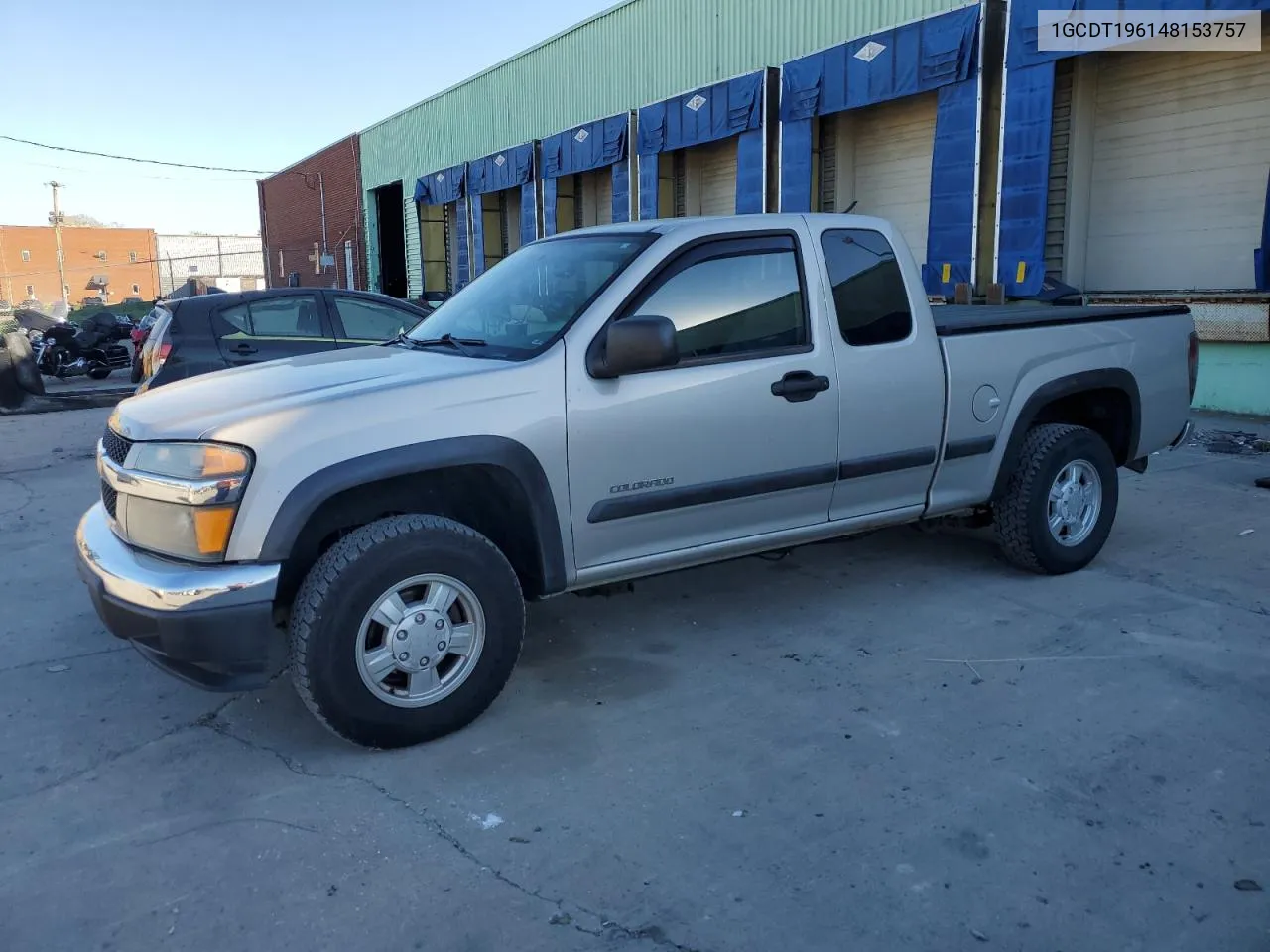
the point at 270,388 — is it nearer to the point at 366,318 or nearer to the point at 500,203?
the point at 366,318

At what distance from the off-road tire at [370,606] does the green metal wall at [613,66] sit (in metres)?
11.8

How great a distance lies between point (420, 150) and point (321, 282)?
9.46 m

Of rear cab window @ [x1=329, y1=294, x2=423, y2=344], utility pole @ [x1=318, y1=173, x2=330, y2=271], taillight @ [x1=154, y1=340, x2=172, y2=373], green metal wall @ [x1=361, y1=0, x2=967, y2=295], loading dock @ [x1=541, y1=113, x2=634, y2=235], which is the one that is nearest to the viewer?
taillight @ [x1=154, y1=340, x2=172, y2=373]

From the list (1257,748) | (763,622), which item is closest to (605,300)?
(763,622)

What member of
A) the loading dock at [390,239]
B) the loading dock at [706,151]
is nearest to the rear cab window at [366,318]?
the loading dock at [706,151]

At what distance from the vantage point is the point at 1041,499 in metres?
5.05

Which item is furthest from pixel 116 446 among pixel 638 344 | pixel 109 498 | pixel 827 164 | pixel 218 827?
pixel 827 164

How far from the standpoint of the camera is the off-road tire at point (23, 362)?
13.9 metres

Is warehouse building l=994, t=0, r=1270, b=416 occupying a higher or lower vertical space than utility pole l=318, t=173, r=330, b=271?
lower

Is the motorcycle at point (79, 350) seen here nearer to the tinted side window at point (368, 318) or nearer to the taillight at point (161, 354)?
the taillight at point (161, 354)

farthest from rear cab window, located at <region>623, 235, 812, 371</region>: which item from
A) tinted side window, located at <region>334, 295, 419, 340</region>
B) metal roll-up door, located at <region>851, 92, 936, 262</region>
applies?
metal roll-up door, located at <region>851, 92, 936, 262</region>

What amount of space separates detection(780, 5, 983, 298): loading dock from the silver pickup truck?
8.08 meters

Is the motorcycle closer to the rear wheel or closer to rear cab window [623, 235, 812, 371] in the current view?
the rear wheel

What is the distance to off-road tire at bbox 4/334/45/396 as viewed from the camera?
45.5 feet
